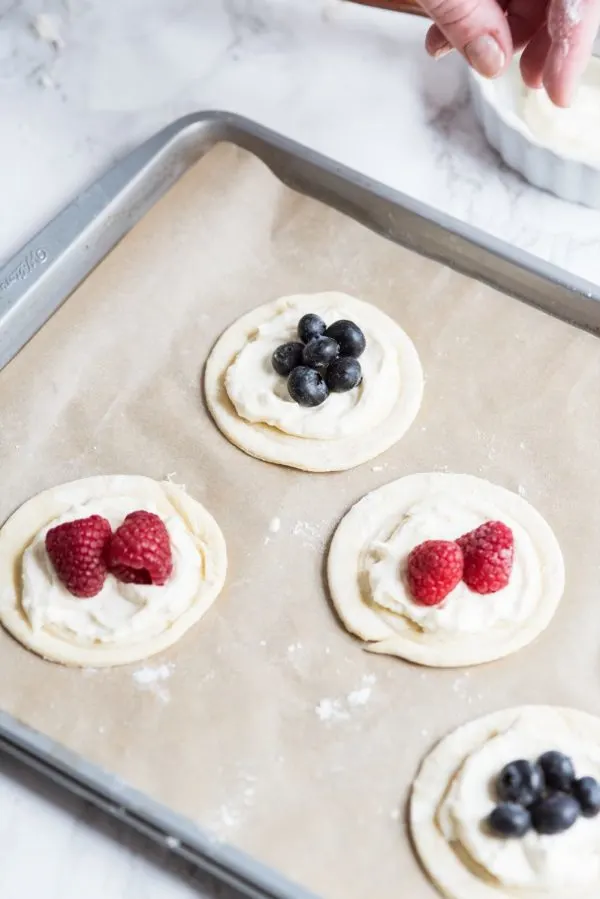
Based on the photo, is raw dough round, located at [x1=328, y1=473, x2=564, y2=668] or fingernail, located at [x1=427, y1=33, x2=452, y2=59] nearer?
raw dough round, located at [x1=328, y1=473, x2=564, y2=668]

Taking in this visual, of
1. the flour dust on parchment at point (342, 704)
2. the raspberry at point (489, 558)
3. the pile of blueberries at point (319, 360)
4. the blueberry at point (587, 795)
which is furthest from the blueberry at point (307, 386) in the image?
the blueberry at point (587, 795)

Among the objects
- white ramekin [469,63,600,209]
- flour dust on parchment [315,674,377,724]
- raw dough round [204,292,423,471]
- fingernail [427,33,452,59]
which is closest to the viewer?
flour dust on parchment [315,674,377,724]

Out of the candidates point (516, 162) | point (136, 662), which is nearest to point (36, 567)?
point (136, 662)

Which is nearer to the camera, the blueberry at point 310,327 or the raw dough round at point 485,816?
the raw dough round at point 485,816

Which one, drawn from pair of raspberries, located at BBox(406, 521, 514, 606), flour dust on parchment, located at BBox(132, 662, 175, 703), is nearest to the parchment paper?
flour dust on parchment, located at BBox(132, 662, 175, 703)

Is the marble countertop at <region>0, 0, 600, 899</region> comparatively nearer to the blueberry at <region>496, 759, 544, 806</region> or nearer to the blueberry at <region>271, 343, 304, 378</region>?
the blueberry at <region>271, 343, 304, 378</region>

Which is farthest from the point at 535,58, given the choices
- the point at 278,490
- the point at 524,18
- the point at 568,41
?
the point at 278,490

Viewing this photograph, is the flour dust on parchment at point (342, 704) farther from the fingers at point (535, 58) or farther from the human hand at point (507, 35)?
the fingers at point (535, 58)
